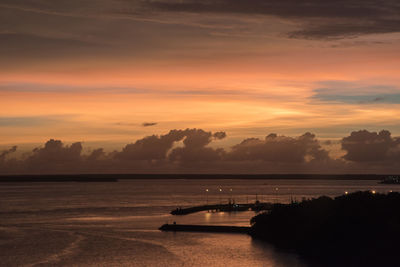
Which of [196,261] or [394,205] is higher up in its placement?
[394,205]

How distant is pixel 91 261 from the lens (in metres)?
70.4

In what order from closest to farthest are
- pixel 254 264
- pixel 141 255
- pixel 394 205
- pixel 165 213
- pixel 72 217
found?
pixel 254 264 → pixel 141 255 → pixel 394 205 → pixel 72 217 → pixel 165 213

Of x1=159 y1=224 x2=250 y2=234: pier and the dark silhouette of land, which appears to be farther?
x1=159 y1=224 x2=250 y2=234: pier

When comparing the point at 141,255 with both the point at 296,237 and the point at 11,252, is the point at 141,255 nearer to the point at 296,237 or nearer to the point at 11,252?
the point at 11,252

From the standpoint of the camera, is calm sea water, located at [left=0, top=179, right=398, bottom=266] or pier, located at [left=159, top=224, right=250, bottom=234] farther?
pier, located at [left=159, top=224, right=250, bottom=234]

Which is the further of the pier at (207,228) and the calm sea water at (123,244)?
the pier at (207,228)

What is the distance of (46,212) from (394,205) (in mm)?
83957

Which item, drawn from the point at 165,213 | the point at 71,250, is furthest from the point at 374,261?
the point at 165,213

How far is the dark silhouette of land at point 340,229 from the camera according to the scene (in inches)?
2820

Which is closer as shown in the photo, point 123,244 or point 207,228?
point 123,244

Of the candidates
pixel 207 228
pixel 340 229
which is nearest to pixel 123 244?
pixel 207 228

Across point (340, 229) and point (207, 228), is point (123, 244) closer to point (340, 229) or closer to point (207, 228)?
point (207, 228)

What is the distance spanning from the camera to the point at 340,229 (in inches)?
3091

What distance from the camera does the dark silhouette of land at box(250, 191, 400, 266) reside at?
71.6 metres
